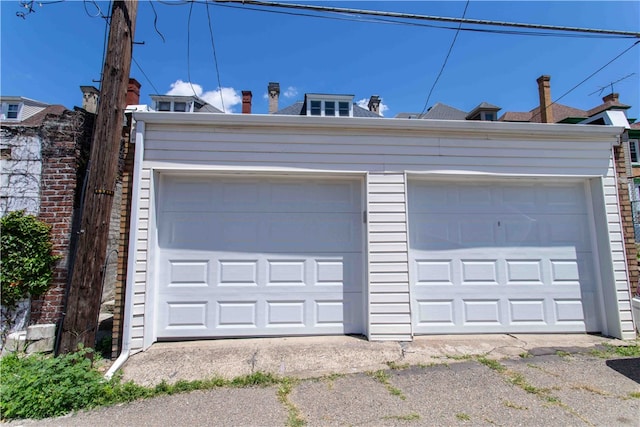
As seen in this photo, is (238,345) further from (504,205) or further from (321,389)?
(504,205)

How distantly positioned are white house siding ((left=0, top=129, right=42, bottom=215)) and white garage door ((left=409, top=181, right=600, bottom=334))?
16.4ft

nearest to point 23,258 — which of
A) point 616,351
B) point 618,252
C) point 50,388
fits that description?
point 50,388

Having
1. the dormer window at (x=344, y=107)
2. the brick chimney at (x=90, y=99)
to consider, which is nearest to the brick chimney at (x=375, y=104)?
the dormer window at (x=344, y=107)

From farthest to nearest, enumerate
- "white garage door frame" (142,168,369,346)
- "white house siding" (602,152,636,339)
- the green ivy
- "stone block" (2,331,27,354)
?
"white house siding" (602,152,636,339), "white garage door frame" (142,168,369,346), the green ivy, "stone block" (2,331,27,354)

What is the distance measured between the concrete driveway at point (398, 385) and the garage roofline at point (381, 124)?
278 centimetres

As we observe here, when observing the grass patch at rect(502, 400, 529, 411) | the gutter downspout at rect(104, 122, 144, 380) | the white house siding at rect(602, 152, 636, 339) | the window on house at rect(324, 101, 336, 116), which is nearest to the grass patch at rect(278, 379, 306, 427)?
the grass patch at rect(502, 400, 529, 411)

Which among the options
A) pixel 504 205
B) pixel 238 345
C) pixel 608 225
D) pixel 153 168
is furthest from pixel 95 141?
pixel 608 225

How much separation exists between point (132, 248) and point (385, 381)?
3.27m

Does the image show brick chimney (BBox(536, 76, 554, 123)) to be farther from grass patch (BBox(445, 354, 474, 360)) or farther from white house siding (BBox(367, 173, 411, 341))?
grass patch (BBox(445, 354, 474, 360))

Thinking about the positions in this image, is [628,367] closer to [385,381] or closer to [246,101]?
[385,381]

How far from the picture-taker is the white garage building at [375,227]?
165 inches

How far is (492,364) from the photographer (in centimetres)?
347

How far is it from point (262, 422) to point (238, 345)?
1561mm

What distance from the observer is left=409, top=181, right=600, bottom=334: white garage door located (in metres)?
4.39
